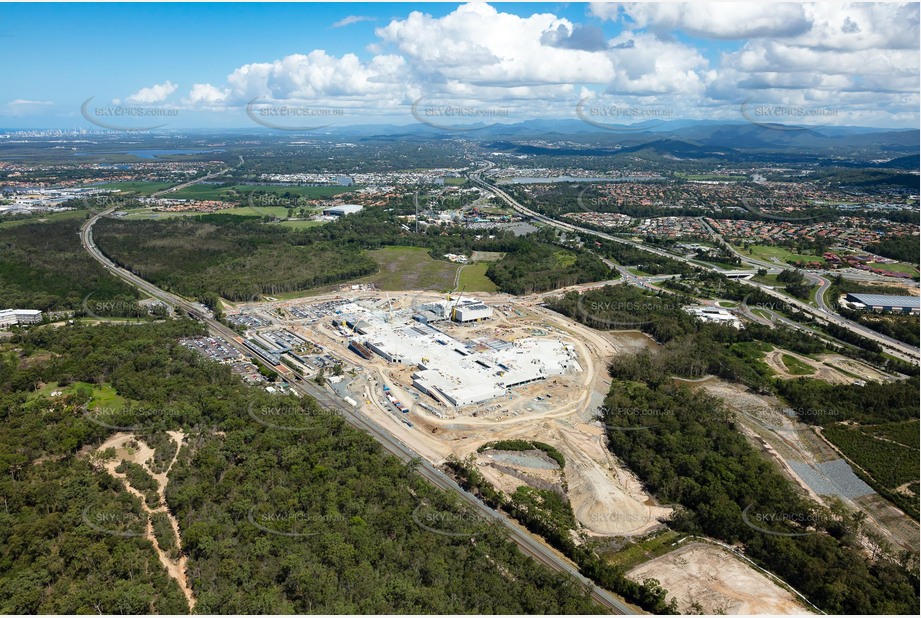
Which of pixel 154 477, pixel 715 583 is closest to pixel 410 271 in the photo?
pixel 154 477

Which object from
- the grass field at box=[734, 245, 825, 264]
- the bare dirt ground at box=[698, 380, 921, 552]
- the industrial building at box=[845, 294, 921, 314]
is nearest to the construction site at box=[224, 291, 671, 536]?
the bare dirt ground at box=[698, 380, 921, 552]

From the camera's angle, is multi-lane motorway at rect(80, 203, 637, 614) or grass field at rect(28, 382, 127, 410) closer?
multi-lane motorway at rect(80, 203, 637, 614)

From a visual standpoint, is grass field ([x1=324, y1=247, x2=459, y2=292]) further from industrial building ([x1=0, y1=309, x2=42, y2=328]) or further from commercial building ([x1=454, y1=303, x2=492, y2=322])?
industrial building ([x1=0, y1=309, x2=42, y2=328])

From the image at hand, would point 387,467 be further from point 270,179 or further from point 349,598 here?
point 270,179

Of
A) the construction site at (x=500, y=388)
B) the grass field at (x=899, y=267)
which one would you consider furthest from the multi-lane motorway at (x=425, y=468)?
Answer: the grass field at (x=899, y=267)

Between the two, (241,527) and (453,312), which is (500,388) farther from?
(241,527)

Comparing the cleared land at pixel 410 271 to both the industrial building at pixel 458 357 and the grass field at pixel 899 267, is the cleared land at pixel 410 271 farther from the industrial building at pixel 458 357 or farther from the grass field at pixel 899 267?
the grass field at pixel 899 267
